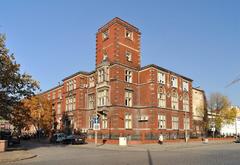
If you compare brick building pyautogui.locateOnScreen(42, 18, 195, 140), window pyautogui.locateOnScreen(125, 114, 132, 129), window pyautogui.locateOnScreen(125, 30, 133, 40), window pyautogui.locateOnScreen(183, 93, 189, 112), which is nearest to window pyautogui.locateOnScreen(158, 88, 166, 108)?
brick building pyautogui.locateOnScreen(42, 18, 195, 140)

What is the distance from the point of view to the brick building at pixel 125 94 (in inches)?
1951

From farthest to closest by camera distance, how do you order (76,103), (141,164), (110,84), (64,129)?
(64,129), (76,103), (110,84), (141,164)

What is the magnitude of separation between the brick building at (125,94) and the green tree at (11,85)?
1939 cm

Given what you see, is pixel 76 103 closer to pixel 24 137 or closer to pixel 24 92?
pixel 24 137

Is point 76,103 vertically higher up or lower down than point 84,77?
lower down

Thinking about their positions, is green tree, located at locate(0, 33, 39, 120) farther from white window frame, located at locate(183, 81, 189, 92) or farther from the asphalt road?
white window frame, located at locate(183, 81, 189, 92)

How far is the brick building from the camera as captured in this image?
1951 inches

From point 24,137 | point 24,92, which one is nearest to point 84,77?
point 24,137

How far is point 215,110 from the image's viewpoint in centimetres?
7656

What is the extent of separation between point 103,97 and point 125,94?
3.71 metres

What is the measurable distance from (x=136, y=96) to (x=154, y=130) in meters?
6.83

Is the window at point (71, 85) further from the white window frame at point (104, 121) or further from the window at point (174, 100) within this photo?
the window at point (174, 100)

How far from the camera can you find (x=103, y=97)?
5100 centimetres

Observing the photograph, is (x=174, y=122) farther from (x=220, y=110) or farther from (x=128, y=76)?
(x=220, y=110)
